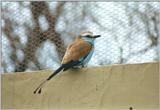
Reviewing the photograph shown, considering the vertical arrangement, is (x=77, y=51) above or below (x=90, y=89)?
above

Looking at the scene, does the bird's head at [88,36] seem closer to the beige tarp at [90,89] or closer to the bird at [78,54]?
the bird at [78,54]

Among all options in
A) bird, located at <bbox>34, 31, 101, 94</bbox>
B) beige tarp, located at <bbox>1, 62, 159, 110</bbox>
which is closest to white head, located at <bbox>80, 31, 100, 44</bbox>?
bird, located at <bbox>34, 31, 101, 94</bbox>

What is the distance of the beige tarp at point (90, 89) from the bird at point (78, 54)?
0.11 feet

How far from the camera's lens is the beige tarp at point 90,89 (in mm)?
1743

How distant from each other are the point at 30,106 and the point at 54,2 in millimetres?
845

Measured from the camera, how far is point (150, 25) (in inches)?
94.5

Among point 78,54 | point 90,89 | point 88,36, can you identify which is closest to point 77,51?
point 78,54

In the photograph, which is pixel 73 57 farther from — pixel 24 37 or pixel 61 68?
pixel 24 37

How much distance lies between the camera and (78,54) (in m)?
2.15

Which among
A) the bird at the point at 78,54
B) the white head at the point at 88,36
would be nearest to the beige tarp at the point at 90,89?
the bird at the point at 78,54

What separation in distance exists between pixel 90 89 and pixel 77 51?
0.29 m

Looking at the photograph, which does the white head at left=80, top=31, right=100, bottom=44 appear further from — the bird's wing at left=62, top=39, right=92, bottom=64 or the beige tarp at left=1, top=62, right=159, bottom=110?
the beige tarp at left=1, top=62, right=159, bottom=110

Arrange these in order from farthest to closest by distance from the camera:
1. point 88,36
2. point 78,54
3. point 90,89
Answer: point 88,36
point 78,54
point 90,89

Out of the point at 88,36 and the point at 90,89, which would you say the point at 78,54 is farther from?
the point at 90,89
